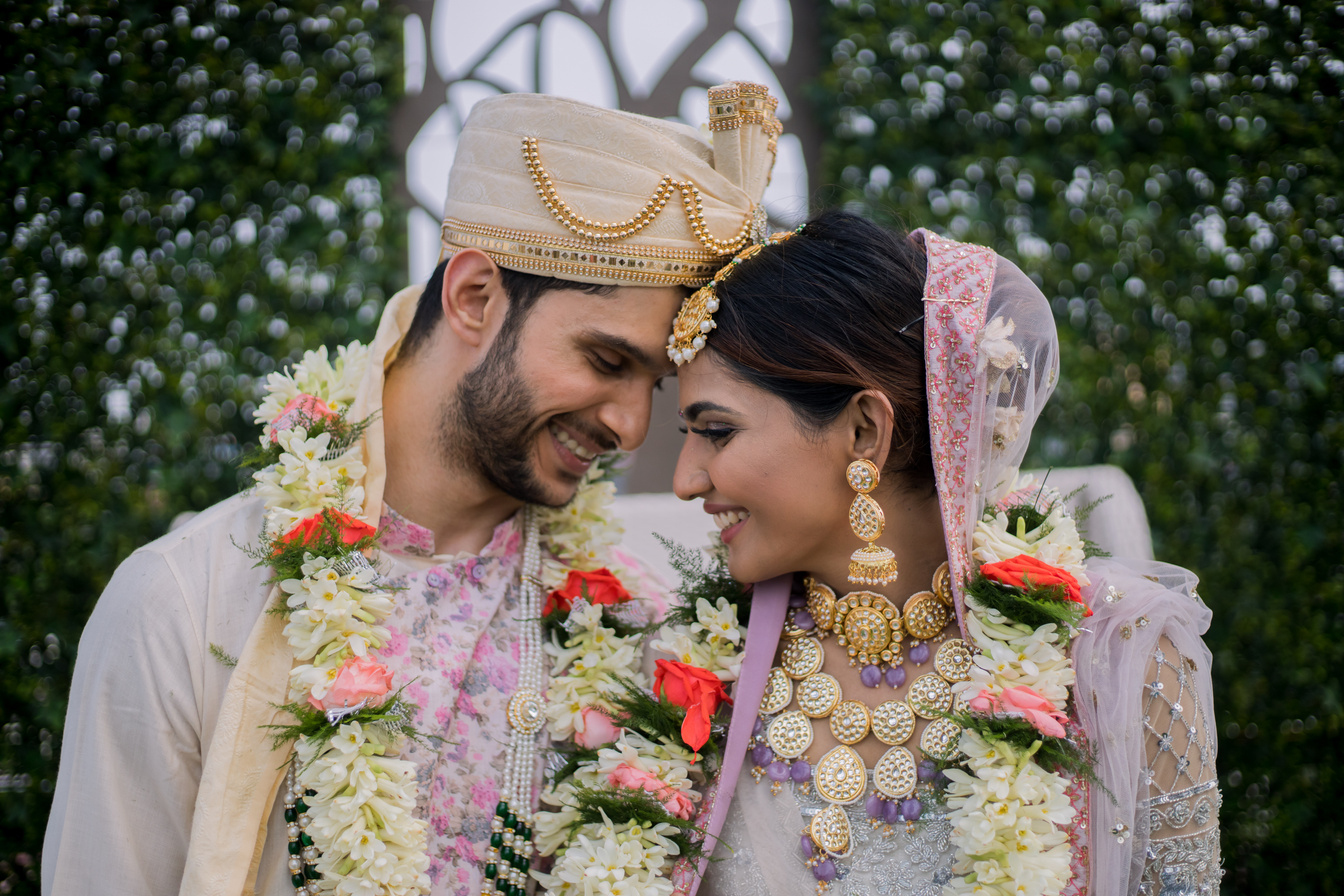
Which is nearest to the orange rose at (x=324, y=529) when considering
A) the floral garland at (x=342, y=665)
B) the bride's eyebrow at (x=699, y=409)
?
the floral garland at (x=342, y=665)

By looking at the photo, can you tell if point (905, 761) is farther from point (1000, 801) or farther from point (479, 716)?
point (479, 716)

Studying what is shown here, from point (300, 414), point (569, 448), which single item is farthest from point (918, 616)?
point (300, 414)

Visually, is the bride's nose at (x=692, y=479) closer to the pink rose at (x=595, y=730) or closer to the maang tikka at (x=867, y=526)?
the maang tikka at (x=867, y=526)

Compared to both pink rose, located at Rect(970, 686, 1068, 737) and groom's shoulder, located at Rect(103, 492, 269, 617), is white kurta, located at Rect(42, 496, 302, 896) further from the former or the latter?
pink rose, located at Rect(970, 686, 1068, 737)

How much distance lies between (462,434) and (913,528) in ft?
3.19

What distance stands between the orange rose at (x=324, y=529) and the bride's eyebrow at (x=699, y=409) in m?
0.67

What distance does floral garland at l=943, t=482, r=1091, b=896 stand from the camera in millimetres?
1505

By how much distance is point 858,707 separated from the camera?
173 centimetres

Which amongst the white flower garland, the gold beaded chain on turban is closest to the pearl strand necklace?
the white flower garland

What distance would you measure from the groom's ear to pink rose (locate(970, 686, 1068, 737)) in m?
1.23

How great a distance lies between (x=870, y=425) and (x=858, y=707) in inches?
20.6

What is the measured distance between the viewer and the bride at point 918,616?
1.55 meters

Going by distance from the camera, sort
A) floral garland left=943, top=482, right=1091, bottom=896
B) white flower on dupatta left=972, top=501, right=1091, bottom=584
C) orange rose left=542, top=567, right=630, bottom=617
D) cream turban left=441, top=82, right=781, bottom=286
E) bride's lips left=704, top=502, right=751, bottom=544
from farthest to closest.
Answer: orange rose left=542, top=567, right=630, bottom=617 < cream turban left=441, top=82, right=781, bottom=286 < bride's lips left=704, top=502, right=751, bottom=544 < white flower on dupatta left=972, top=501, right=1091, bottom=584 < floral garland left=943, top=482, right=1091, bottom=896

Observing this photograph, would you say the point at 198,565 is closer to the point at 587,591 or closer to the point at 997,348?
the point at 587,591
